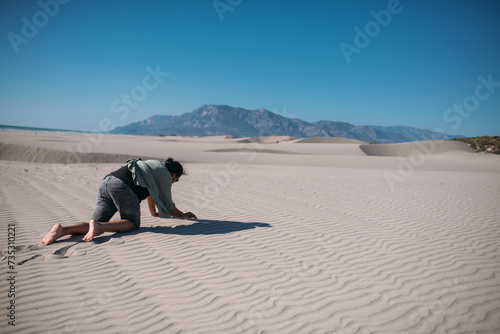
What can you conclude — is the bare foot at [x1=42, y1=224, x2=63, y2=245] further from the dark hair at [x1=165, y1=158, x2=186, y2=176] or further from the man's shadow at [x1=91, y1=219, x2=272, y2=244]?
the dark hair at [x1=165, y1=158, x2=186, y2=176]

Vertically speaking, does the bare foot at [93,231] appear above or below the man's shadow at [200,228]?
above

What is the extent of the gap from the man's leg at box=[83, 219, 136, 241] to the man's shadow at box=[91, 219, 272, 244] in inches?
5.2

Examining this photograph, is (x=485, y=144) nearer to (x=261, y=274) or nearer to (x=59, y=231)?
(x=261, y=274)

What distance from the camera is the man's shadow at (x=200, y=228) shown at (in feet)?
15.4

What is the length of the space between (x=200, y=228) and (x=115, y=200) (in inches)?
66.5

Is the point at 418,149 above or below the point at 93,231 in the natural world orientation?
above

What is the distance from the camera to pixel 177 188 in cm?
980

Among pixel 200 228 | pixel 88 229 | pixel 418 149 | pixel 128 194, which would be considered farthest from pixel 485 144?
pixel 88 229

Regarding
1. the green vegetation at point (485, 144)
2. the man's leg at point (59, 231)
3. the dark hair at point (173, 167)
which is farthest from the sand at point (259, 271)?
the green vegetation at point (485, 144)

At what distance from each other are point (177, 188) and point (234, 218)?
14.5 feet

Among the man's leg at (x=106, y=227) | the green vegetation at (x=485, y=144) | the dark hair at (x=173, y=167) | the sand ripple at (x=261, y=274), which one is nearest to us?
the sand ripple at (x=261, y=274)

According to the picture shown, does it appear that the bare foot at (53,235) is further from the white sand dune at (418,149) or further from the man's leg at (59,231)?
the white sand dune at (418,149)

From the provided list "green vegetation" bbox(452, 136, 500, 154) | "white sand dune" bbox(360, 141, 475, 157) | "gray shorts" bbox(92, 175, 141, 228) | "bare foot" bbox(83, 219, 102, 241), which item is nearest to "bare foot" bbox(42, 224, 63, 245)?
"bare foot" bbox(83, 219, 102, 241)

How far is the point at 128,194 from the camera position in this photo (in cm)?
425
